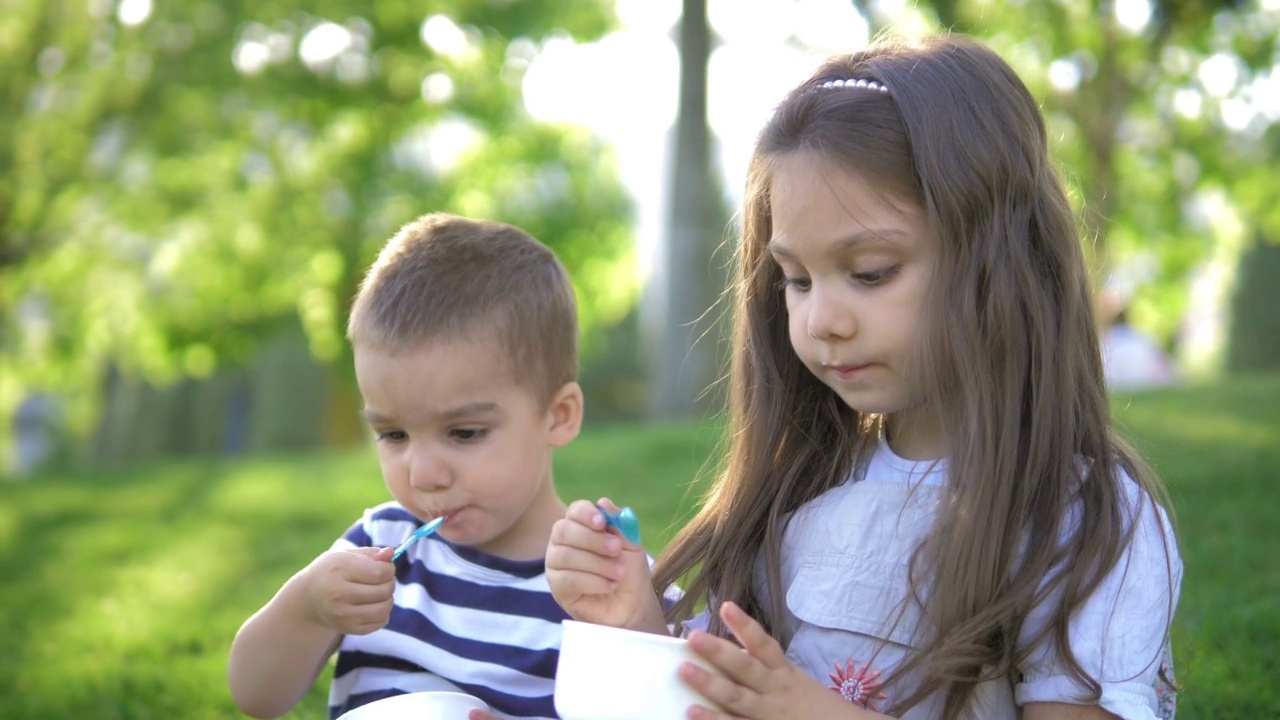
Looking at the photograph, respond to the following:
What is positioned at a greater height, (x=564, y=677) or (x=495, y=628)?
(x=564, y=677)

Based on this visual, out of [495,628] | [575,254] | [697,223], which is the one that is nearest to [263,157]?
[575,254]

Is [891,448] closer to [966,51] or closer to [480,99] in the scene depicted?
[966,51]

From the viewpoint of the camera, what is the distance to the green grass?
340 cm

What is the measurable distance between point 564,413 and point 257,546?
4436 millimetres

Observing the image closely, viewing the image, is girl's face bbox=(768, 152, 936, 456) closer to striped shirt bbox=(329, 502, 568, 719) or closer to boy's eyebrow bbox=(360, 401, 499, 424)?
boy's eyebrow bbox=(360, 401, 499, 424)

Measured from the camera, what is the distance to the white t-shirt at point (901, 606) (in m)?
1.81

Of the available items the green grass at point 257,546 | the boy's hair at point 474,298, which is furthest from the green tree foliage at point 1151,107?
the boy's hair at point 474,298

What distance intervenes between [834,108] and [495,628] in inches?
43.6

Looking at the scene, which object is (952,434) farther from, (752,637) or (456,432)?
(456,432)

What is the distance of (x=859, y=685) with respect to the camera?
6.66 ft

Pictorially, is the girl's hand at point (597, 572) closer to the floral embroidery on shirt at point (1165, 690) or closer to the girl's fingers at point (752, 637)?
the girl's fingers at point (752, 637)

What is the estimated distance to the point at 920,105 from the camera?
2041mm

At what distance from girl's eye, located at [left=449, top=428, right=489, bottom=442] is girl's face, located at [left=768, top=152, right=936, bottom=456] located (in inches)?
24.3

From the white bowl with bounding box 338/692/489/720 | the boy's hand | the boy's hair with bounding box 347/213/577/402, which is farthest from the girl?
the boy's hair with bounding box 347/213/577/402
